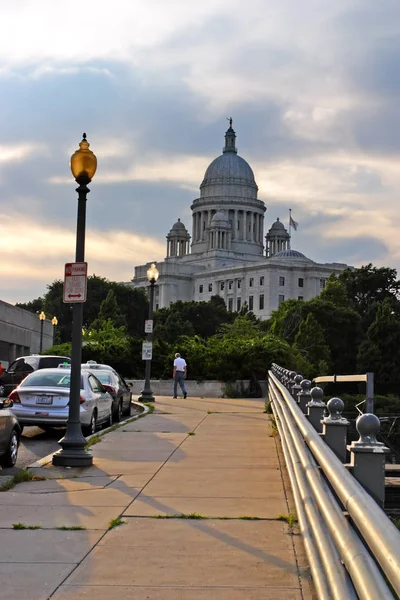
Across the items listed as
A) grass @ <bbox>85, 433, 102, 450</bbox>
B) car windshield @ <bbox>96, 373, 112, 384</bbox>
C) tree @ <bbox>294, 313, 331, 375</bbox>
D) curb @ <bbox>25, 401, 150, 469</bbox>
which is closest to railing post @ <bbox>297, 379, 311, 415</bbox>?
curb @ <bbox>25, 401, 150, 469</bbox>

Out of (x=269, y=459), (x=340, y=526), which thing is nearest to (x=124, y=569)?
(x=340, y=526)

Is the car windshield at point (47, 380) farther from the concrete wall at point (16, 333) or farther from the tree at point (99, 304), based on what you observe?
the tree at point (99, 304)

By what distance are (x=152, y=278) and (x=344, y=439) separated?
28.0m

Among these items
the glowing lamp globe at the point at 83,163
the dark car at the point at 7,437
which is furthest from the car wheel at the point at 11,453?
the glowing lamp globe at the point at 83,163

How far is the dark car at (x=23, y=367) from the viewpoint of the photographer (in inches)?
1262

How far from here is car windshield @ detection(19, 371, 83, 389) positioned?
783 inches

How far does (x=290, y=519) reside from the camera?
920 centimetres

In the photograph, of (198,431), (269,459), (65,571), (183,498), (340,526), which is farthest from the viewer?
(198,431)

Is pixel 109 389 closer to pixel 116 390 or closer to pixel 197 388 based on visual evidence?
pixel 116 390

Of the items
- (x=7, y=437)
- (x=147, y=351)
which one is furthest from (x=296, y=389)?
(x=147, y=351)

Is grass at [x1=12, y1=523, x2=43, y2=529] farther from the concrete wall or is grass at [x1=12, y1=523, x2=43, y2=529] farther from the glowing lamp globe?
the concrete wall

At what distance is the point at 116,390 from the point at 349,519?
19217 millimetres

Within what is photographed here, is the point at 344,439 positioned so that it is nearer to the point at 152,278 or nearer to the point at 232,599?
the point at 232,599

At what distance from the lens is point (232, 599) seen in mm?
6305
